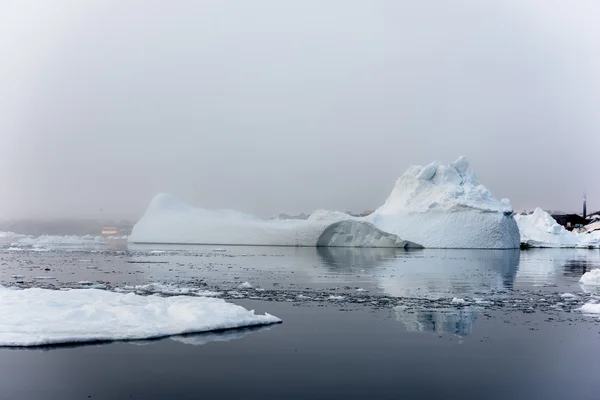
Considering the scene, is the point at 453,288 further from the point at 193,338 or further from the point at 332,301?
the point at 193,338

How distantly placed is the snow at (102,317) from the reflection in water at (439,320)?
7.57 feet

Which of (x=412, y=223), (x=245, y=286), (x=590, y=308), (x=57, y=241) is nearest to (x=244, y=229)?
(x=412, y=223)

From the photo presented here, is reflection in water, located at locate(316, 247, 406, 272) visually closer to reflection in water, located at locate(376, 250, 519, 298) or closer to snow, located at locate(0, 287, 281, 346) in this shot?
reflection in water, located at locate(376, 250, 519, 298)

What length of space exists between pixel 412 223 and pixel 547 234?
23587mm

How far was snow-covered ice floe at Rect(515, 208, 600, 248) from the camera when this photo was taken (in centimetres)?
6419

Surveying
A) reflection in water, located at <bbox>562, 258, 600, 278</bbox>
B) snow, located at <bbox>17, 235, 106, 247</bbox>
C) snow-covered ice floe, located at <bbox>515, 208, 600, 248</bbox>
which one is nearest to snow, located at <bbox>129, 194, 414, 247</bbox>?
snow, located at <bbox>17, 235, 106, 247</bbox>

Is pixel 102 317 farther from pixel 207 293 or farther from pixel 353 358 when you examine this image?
pixel 207 293

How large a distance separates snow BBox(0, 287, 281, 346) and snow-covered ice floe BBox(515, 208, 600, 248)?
57802mm

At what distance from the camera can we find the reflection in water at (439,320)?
32.2 ft

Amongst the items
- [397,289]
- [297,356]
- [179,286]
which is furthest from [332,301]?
[297,356]

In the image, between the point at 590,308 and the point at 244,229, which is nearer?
the point at 590,308

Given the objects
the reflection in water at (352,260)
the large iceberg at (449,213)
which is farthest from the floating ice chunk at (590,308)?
the large iceberg at (449,213)

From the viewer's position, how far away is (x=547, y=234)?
64.8 metres

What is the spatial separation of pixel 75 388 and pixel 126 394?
619mm
